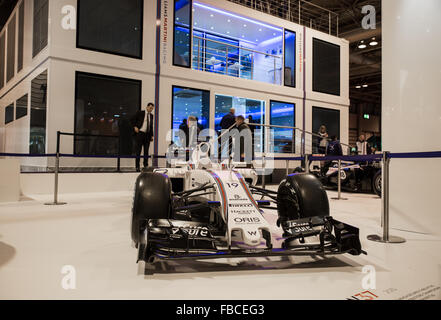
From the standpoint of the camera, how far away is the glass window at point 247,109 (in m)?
11.6

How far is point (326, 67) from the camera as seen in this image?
13453 mm

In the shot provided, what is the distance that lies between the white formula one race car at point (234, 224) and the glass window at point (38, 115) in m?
6.33

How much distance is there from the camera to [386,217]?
11.1 ft

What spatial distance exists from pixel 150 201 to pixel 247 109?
10.3 meters

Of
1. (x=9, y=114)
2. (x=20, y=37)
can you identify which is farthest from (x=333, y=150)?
(x=9, y=114)

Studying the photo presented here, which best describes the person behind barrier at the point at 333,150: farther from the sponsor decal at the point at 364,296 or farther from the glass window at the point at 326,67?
the sponsor decal at the point at 364,296

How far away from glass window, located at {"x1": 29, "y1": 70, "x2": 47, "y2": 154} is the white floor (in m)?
4.98

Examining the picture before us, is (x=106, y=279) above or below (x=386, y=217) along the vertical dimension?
A: below

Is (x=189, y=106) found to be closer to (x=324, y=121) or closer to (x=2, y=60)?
(x=324, y=121)

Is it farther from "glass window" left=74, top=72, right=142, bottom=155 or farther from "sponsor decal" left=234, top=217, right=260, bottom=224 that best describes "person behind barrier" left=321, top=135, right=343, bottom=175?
"sponsor decal" left=234, top=217, right=260, bottom=224

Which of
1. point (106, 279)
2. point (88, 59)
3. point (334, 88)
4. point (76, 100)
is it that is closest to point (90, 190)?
point (76, 100)

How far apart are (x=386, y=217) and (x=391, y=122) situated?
141 centimetres

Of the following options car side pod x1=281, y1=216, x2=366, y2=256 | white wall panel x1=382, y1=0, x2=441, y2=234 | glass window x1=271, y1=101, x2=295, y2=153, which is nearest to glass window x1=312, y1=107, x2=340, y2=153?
glass window x1=271, y1=101, x2=295, y2=153
